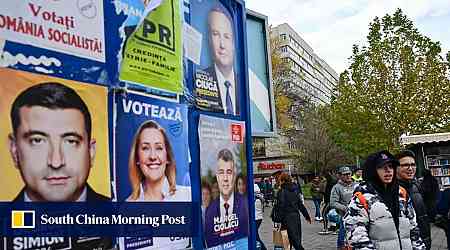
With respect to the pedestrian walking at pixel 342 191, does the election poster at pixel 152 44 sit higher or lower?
higher

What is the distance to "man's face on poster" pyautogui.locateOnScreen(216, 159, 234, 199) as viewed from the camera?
2877mm

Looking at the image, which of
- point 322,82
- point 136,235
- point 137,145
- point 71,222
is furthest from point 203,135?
point 322,82

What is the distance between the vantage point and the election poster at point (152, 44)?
7.48 ft

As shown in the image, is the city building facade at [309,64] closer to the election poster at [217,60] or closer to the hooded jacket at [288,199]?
the hooded jacket at [288,199]

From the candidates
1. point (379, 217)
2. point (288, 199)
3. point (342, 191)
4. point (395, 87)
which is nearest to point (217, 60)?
point (379, 217)

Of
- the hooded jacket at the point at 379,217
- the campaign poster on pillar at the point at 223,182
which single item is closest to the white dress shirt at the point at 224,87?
the campaign poster on pillar at the point at 223,182

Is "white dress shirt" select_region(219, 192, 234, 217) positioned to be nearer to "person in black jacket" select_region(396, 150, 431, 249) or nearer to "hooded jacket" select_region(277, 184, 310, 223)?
"person in black jacket" select_region(396, 150, 431, 249)

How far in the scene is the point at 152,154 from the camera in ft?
7.77

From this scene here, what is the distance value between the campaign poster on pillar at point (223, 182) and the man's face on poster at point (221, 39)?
35 centimetres

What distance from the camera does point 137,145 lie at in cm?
229

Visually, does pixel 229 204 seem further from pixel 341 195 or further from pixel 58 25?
pixel 341 195

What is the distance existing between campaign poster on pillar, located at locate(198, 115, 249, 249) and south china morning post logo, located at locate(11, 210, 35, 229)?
0.98 meters

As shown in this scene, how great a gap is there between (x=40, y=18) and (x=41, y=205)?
671 mm

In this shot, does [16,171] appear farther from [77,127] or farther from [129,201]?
[129,201]
